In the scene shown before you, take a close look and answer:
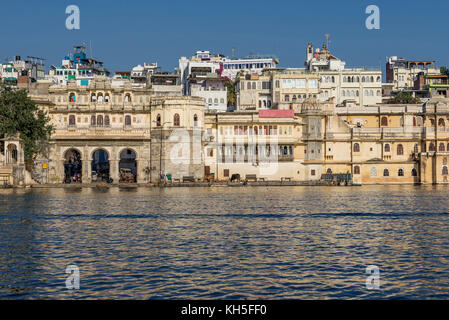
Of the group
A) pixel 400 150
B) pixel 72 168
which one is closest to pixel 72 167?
pixel 72 168

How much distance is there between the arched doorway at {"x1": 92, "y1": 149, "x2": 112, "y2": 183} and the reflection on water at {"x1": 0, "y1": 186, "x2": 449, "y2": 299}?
40.4m

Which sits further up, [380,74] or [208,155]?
[380,74]

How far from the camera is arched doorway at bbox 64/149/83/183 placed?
89.2 m

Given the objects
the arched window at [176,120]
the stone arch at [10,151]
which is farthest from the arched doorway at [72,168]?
the arched window at [176,120]

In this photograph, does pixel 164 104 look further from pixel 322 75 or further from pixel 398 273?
pixel 398 273

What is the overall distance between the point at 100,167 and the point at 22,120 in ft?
93.1

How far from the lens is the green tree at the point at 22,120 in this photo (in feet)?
257

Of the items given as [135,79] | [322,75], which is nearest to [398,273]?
[322,75]

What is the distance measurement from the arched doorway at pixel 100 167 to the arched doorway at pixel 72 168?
2.14 meters

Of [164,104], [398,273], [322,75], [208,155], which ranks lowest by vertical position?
[398,273]

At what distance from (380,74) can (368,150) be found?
22.9m

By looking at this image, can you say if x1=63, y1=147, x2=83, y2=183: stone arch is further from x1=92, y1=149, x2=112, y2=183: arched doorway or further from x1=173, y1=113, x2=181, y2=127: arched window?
x1=173, y1=113, x2=181, y2=127: arched window

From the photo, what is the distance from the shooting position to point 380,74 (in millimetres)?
111375

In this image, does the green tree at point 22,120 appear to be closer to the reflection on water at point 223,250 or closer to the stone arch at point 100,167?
the stone arch at point 100,167
